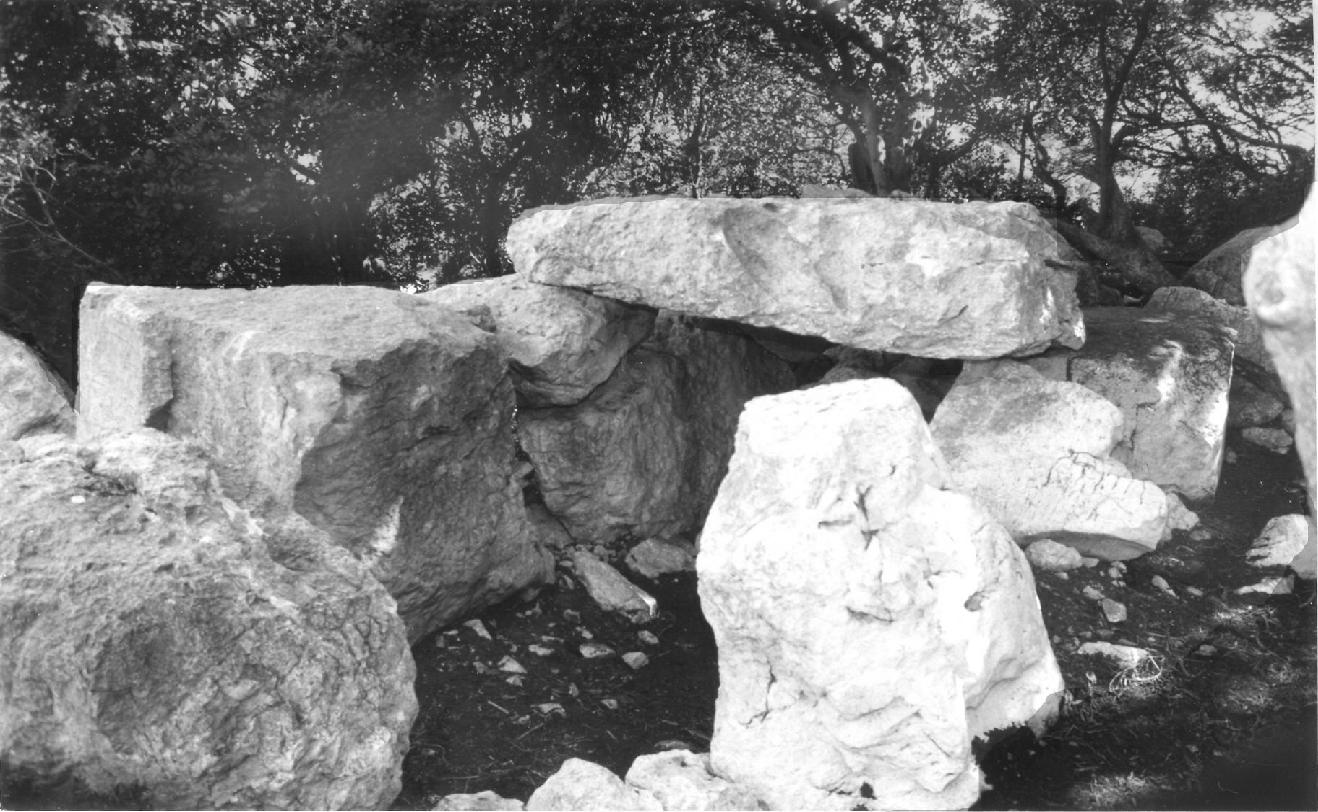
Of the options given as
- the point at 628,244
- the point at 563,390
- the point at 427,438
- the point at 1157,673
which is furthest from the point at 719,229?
the point at 1157,673

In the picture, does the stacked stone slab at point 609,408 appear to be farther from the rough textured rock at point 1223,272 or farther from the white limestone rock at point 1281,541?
the rough textured rock at point 1223,272

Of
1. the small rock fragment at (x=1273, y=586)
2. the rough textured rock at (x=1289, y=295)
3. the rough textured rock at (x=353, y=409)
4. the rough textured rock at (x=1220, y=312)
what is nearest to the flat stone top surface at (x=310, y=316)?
the rough textured rock at (x=353, y=409)

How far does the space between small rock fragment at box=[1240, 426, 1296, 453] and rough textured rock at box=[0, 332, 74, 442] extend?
519 cm

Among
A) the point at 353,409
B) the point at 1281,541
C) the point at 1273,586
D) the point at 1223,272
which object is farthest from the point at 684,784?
the point at 1223,272

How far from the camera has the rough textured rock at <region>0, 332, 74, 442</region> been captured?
4473 millimetres

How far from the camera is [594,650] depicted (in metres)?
3.77

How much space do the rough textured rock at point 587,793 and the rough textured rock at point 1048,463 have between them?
6.73 feet

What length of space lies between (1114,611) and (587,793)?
2208mm

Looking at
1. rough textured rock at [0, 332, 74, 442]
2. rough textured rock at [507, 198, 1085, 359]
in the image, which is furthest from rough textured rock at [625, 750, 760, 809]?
rough textured rock at [0, 332, 74, 442]

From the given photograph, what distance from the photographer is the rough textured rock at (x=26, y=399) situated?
176 inches

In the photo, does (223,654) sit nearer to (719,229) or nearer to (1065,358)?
(719,229)

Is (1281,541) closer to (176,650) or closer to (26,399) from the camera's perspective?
(176,650)

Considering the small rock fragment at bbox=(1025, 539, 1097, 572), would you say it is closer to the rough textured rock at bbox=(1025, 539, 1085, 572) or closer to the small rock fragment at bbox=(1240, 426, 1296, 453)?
the rough textured rock at bbox=(1025, 539, 1085, 572)

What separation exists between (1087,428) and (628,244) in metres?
1.95
